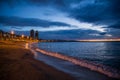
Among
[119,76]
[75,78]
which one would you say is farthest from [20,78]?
[119,76]

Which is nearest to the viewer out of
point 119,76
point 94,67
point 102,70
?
point 119,76

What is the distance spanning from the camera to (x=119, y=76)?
16.7 metres

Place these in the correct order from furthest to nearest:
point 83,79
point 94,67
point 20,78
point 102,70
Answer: point 94,67 → point 102,70 → point 83,79 → point 20,78

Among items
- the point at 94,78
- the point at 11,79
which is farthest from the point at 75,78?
the point at 11,79

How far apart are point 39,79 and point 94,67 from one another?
979 centimetres

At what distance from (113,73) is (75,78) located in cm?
545

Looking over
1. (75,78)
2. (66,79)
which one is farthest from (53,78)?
(75,78)

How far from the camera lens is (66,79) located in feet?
46.8

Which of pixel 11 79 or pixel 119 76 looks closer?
pixel 11 79

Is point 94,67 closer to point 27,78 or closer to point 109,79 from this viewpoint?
point 109,79

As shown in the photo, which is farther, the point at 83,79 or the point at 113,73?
the point at 113,73

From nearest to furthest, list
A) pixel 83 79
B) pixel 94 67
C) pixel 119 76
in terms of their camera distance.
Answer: pixel 83 79
pixel 119 76
pixel 94 67

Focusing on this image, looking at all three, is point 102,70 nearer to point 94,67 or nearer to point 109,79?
point 94,67

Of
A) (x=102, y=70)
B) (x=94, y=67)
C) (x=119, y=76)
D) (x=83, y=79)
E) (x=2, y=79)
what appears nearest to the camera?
(x=2, y=79)
